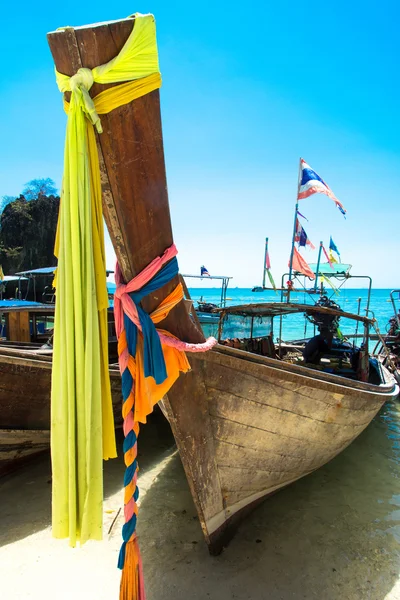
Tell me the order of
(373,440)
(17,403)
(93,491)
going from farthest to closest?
1. (373,440)
2. (17,403)
3. (93,491)

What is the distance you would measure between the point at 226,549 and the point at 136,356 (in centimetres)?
277

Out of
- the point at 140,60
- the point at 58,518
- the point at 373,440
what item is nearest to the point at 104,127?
the point at 140,60

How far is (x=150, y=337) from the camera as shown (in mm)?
2207

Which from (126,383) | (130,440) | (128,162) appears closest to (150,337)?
(126,383)

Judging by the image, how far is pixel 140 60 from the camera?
5.70 feet

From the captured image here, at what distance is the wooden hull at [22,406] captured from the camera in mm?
5062

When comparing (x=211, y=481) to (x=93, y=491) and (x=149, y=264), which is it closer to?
(x=93, y=491)

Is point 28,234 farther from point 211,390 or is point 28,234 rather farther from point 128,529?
point 128,529

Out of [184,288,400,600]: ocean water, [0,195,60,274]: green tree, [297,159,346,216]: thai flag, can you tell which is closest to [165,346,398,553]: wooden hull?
[184,288,400,600]: ocean water

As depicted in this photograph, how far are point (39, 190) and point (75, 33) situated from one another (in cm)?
4342

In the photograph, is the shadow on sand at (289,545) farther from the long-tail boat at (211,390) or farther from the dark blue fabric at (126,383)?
the dark blue fabric at (126,383)

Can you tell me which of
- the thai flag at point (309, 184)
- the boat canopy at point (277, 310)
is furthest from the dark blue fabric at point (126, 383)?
the thai flag at point (309, 184)

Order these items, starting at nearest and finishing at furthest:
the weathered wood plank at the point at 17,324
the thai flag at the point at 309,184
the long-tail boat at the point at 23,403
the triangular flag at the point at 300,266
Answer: the long-tail boat at the point at 23,403 → the weathered wood plank at the point at 17,324 → the thai flag at the point at 309,184 → the triangular flag at the point at 300,266

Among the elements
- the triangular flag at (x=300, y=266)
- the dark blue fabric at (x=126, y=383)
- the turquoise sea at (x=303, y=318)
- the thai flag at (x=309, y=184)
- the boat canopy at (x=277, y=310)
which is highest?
the thai flag at (x=309, y=184)
